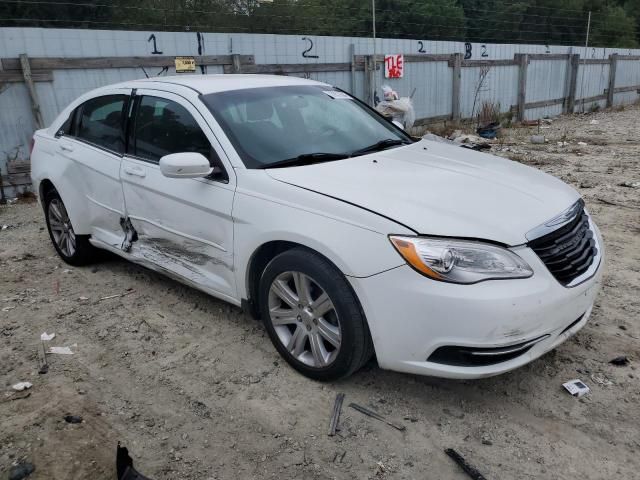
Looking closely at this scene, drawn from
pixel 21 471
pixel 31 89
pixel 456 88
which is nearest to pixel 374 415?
pixel 21 471

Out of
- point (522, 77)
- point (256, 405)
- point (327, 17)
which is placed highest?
point (327, 17)

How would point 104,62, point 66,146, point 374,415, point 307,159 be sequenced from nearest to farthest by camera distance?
1. point 374,415
2. point 307,159
3. point 66,146
4. point 104,62

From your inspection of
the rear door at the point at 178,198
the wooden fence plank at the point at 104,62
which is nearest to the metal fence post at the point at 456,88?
the wooden fence plank at the point at 104,62

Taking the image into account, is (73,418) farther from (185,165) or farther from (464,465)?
(464,465)

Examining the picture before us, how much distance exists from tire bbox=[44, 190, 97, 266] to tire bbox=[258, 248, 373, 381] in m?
2.38

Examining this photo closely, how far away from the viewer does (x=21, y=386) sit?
314 centimetres

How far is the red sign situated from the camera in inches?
488

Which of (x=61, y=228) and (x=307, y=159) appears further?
(x=61, y=228)

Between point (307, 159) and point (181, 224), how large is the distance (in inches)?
37.1

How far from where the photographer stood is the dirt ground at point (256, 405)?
2.51 m

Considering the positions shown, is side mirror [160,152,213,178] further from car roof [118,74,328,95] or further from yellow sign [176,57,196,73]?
yellow sign [176,57,196,73]

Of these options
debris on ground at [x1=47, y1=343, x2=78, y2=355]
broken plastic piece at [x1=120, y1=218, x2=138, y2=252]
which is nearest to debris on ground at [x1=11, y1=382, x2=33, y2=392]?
debris on ground at [x1=47, y1=343, x2=78, y2=355]

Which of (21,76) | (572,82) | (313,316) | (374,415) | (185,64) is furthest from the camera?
(572,82)

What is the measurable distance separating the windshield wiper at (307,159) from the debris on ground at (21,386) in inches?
73.5
